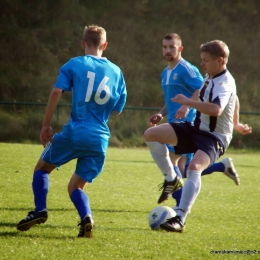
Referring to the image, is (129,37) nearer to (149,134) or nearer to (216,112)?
(149,134)

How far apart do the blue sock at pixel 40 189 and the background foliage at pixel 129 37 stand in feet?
50.9

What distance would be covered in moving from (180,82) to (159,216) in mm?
2075

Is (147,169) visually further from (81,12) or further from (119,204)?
(81,12)

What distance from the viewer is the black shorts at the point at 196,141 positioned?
493cm

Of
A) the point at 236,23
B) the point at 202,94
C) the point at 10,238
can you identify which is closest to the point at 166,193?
the point at 202,94

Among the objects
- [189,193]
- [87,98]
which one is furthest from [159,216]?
[87,98]

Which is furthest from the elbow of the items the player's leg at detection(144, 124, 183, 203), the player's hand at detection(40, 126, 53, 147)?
the player's hand at detection(40, 126, 53, 147)

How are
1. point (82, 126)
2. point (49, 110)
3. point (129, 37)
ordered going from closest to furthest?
point (49, 110) < point (82, 126) < point (129, 37)

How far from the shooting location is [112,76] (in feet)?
15.3

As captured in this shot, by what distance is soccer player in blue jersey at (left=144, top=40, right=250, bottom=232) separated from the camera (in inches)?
189

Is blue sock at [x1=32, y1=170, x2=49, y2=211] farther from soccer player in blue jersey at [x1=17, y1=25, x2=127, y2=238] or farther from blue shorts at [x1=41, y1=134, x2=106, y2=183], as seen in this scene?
blue shorts at [x1=41, y1=134, x2=106, y2=183]

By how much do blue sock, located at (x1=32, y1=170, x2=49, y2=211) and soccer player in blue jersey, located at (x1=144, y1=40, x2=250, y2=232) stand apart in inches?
41.2

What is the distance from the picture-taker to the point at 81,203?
14.6 ft

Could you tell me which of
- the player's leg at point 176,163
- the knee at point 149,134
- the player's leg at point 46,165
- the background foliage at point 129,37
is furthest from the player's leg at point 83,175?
the background foliage at point 129,37
